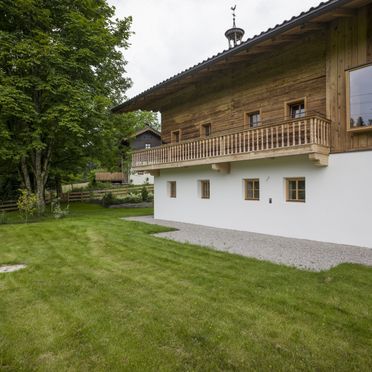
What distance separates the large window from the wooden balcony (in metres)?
0.70

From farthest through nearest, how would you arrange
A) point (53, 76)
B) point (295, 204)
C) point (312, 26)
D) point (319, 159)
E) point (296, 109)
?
point (53, 76) → point (296, 109) → point (295, 204) → point (312, 26) → point (319, 159)

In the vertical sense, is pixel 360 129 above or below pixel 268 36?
below

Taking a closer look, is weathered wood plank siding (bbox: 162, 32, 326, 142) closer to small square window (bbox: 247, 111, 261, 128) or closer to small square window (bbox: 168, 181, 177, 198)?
small square window (bbox: 247, 111, 261, 128)

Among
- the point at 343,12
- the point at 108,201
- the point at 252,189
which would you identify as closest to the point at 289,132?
the point at 252,189

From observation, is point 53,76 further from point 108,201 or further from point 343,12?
point 343,12

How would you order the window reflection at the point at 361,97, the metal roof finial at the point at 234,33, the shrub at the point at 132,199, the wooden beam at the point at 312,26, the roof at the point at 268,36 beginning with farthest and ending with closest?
the shrub at the point at 132,199 < the metal roof finial at the point at 234,33 < the wooden beam at the point at 312,26 < the window reflection at the point at 361,97 < the roof at the point at 268,36

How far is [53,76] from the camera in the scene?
12844mm

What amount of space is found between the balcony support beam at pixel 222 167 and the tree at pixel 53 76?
6.67 m

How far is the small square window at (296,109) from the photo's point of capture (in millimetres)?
8922

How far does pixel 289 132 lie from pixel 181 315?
20.9 feet

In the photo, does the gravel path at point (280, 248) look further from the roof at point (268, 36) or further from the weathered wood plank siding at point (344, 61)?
the roof at point (268, 36)

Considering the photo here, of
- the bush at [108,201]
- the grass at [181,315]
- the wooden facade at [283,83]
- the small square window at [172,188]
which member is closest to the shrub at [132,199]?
the bush at [108,201]

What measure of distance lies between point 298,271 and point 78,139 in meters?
13.0

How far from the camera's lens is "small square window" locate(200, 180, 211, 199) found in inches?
470
